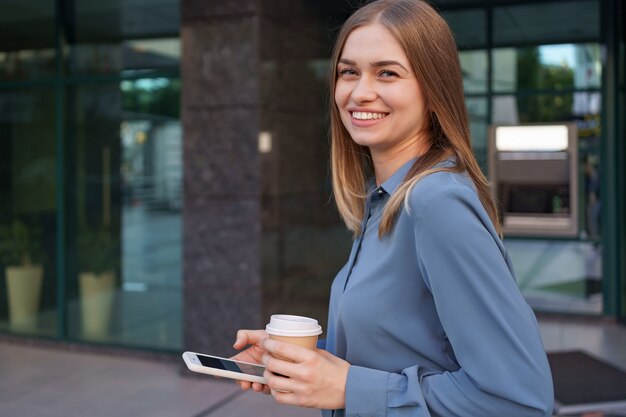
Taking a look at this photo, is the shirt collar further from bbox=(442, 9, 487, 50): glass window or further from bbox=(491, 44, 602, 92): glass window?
bbox=(491, 44, 602, 92): glass window

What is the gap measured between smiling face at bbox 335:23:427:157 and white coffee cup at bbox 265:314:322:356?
14.9 inches

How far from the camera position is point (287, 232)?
242 inches

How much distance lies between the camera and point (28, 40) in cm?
718

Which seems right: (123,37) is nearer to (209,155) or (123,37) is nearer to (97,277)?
(209,155)

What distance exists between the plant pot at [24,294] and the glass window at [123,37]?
2034 mm

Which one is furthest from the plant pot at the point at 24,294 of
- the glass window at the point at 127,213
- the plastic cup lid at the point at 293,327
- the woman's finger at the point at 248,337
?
the plastic cup lid at the point at 293,327

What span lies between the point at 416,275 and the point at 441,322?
98mm

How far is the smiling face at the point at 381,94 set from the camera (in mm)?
1397

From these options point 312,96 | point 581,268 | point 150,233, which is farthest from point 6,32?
point 581,268

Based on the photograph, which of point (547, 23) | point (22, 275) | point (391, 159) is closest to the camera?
point (391, 159)

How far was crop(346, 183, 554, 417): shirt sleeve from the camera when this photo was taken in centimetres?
118

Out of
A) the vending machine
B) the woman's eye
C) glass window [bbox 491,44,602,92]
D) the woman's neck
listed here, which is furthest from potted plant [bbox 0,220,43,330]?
the woman's eye

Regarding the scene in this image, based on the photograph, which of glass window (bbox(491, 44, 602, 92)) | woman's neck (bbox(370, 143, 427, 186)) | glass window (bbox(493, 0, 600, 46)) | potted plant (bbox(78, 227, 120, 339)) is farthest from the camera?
glass window (bbox(491, 44, 602, 92))

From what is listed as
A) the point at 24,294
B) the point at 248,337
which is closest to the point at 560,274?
the point at 24,294
